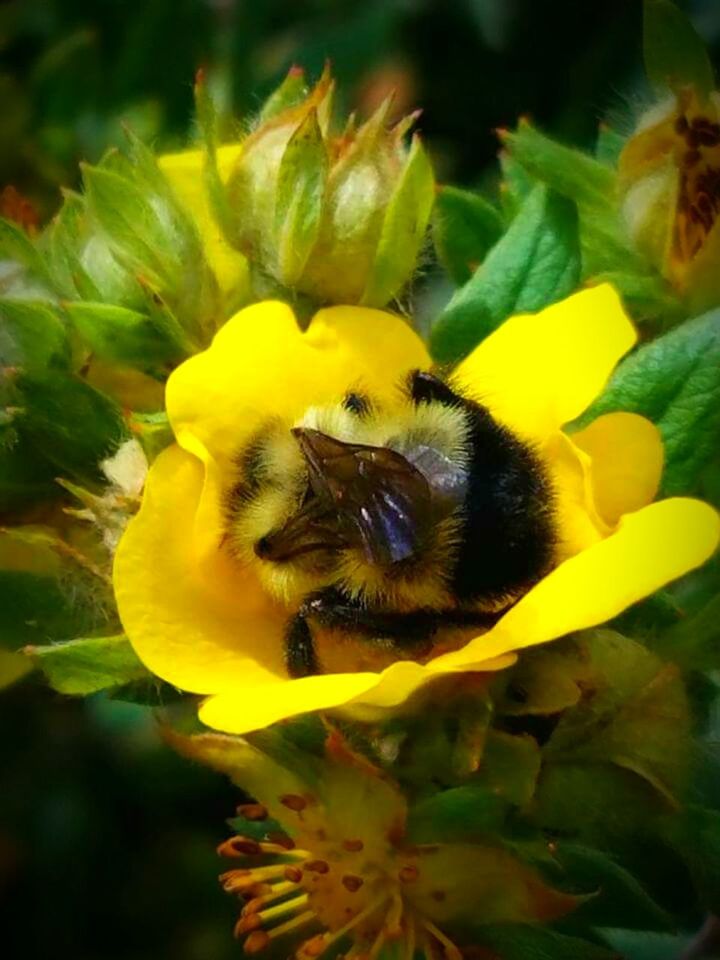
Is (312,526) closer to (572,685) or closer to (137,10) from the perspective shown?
(572,685)

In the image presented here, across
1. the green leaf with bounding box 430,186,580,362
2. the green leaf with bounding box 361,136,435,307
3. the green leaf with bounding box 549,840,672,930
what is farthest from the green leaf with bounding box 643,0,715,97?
the green leaf with bounding box 549,840,672,930

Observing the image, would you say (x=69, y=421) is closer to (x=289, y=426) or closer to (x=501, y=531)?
(x=289, y=426)

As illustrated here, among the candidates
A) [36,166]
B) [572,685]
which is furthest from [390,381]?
[36,166]

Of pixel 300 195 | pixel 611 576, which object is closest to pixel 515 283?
pixel 300 195

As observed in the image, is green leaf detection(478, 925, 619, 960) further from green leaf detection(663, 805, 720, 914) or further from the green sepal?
the green sepal

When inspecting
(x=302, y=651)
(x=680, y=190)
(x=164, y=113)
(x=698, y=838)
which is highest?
(x=680, y=190)

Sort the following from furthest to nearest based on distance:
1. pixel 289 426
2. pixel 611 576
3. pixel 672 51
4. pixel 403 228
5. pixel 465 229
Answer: pixel 465 229 → pixel 672 51 → pixel 403 228 → pixel 289 426 → pixel 611 576

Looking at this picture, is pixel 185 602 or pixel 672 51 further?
pixel 672 51

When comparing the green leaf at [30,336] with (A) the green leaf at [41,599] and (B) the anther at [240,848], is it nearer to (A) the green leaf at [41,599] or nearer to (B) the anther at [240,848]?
(A) the green leaf at [41,599]
